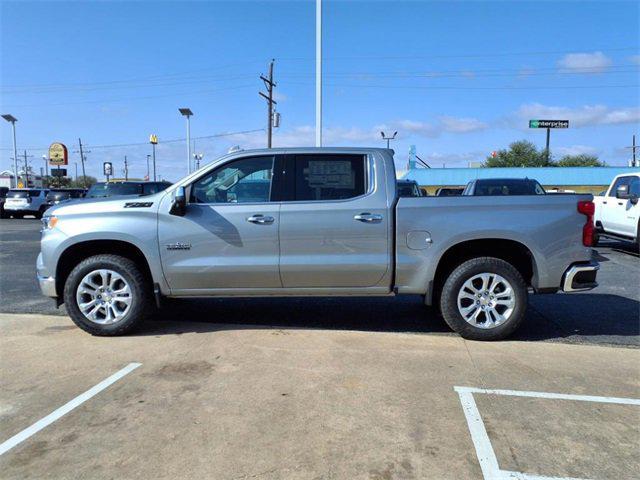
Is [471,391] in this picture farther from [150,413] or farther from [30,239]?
[30,239]

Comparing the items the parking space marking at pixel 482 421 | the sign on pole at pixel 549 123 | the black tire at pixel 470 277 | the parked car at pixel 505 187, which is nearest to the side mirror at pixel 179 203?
the black tire at pixel 470 277

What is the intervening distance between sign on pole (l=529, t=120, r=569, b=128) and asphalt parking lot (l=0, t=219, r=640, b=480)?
246 ft

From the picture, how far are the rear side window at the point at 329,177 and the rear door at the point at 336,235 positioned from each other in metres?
0.01

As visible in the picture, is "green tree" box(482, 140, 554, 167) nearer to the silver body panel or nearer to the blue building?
the blue building

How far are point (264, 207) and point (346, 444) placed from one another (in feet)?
9.00

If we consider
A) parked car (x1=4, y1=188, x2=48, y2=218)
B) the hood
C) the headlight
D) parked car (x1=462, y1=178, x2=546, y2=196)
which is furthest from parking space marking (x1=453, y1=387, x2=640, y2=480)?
parked car (x1=4, y1=188, x2=48, y2=218)

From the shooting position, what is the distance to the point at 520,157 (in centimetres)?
7700

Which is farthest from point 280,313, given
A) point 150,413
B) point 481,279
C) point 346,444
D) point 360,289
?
point 346,444

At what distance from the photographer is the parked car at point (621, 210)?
11.0m

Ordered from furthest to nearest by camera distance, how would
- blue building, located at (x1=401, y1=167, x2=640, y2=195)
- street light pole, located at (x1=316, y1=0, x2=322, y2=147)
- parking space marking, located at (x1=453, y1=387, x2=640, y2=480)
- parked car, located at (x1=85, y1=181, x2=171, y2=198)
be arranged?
1. blue building, located at (x1=401, y1=167, x2=640, y2=195)
2. street light pole, located at (x1=316, y1=0, x2=322, y2=147)
3. parked car, located at (x1=85, y1=181, x2=171, y2=198)
4. parking space marking, located at (x1=453, y1=387, x2=640, y2=480)

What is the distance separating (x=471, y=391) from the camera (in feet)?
13.5

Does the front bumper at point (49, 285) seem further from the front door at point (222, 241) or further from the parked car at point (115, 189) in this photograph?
the parked car at point (115, 189)

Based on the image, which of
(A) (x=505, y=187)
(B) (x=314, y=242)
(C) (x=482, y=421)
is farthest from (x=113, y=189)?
(C) (x=482, y=421)

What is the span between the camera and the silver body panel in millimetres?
5273
